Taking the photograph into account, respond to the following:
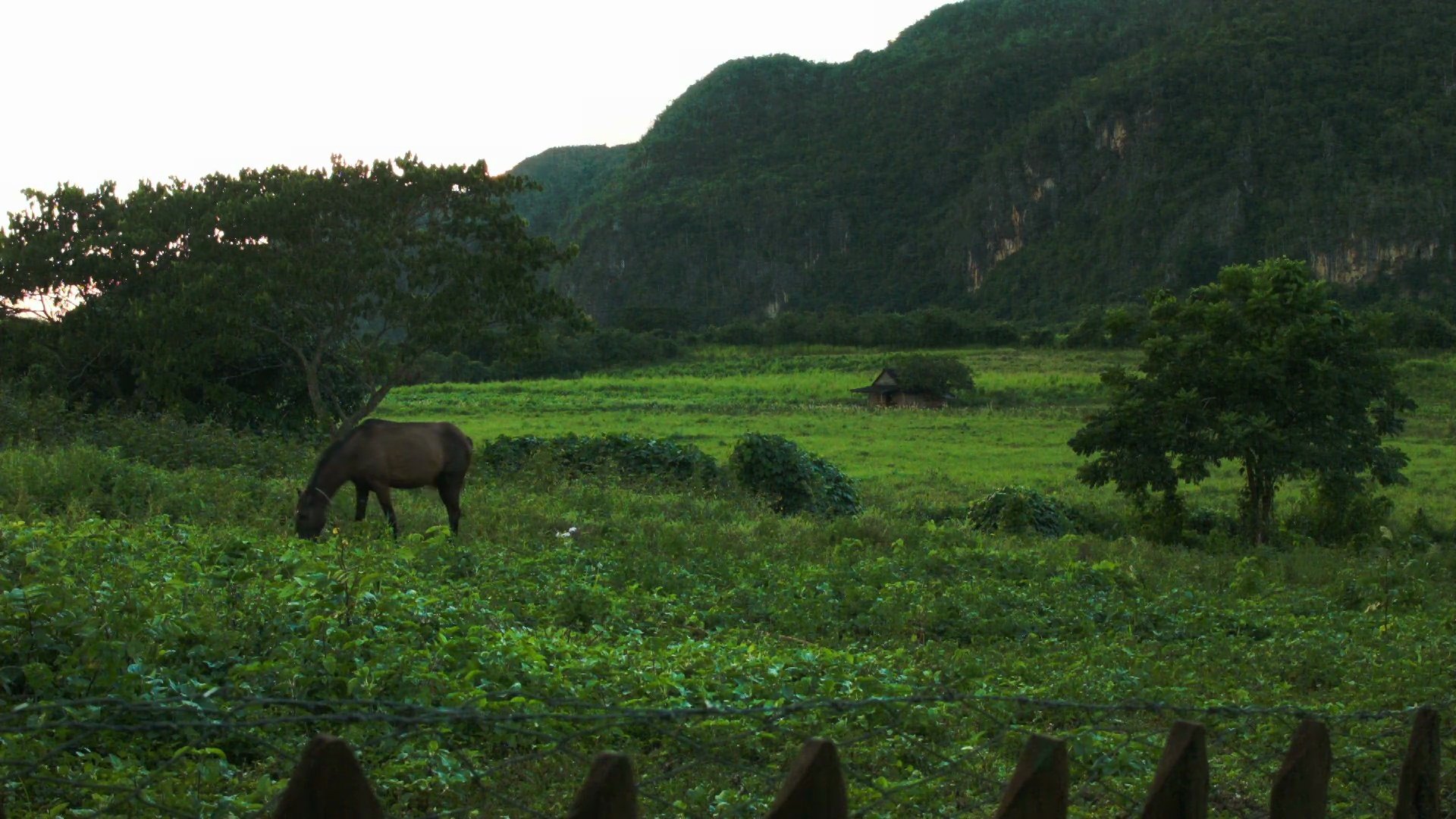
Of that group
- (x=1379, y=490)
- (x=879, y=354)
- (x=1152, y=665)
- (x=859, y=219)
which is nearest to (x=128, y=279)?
(x=1152, y=665)

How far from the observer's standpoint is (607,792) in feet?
6.46

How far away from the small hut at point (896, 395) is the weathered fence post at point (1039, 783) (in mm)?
47212

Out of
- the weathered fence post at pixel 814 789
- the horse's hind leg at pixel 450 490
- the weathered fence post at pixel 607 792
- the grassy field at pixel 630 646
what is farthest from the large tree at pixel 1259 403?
the weathered fence post at pixel 607 792

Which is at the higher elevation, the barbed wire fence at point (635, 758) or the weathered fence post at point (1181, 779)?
the weathered fence post at point (1181, 779)

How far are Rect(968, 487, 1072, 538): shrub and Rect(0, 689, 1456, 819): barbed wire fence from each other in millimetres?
12602

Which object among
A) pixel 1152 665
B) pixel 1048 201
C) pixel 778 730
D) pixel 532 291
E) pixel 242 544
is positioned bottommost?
pixel 1152 665

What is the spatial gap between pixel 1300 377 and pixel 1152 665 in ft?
41.8

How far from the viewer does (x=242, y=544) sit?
25.6 ft

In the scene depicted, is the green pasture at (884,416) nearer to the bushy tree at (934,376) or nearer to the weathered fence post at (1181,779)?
the bushy tree at (934,376)

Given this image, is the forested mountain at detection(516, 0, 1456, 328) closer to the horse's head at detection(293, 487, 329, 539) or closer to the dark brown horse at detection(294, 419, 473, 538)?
the dark brown horse at detection(294, 419, 473, 538)

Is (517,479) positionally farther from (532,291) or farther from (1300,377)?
(1300,377)

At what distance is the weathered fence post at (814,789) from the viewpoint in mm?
2027

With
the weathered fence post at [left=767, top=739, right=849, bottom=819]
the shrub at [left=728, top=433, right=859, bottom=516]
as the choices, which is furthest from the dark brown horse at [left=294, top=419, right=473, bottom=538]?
the weathered fence post at [left=767, top=739, right=849, bottom=819]

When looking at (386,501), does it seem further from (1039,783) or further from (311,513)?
(1039,783)
